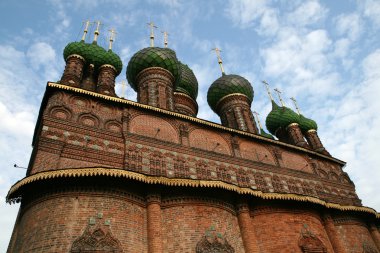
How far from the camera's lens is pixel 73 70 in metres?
12.9

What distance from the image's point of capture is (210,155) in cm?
1096

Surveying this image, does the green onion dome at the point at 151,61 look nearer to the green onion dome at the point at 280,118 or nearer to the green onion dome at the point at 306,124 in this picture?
the green onion dome at the point at 280,118

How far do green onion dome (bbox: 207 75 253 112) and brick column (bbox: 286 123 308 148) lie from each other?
9.28 feet

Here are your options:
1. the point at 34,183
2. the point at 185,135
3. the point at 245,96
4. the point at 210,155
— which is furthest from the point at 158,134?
the point at 245,96

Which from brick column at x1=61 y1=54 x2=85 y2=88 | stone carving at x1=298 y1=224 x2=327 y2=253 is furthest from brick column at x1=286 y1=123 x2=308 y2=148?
brick column at x1=61 y1=54 x2=85 y2=88

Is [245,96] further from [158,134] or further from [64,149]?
[64,149]

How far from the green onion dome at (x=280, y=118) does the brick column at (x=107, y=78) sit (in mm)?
9924

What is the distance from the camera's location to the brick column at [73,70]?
1201 cm

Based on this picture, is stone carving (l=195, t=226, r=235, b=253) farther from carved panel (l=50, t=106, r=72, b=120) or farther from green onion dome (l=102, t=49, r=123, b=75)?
green onion dome (l=102, t=49, r=123, b=75)

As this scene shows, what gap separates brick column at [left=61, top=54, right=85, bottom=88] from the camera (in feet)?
39.4

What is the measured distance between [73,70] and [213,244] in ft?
29.4

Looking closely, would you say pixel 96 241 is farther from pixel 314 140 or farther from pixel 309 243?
Answer: pixel 314 140

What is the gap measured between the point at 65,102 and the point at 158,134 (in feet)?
9.77

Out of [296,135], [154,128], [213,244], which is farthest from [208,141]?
[296,135]
